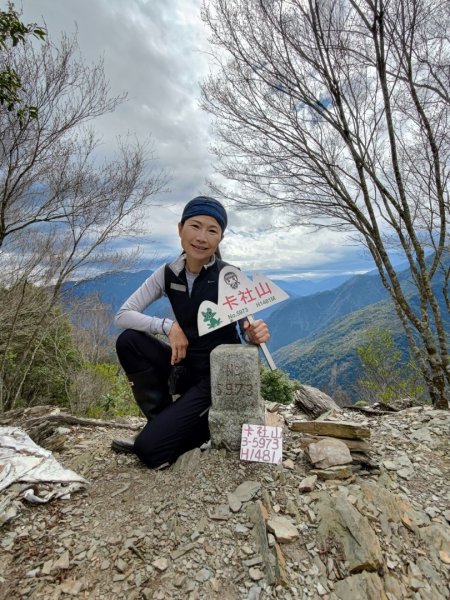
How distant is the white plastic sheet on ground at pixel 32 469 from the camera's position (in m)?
2.42

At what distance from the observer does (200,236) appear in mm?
2779

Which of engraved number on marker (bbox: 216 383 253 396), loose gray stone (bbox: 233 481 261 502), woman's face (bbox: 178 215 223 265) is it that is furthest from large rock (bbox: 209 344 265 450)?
woman's face (bbox: 178 215 223 265)

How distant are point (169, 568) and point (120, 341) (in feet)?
5.72

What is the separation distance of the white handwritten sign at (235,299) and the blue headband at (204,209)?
1.50ft

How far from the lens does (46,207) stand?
23.3 ft

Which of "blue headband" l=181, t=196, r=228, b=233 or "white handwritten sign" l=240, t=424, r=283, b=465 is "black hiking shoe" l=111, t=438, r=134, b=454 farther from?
→ "blue headband" l=181, t=196, r=228, b=233

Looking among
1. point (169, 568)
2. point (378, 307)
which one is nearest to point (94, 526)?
point (169, 568)

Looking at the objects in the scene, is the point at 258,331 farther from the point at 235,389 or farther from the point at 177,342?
the point at 177,342

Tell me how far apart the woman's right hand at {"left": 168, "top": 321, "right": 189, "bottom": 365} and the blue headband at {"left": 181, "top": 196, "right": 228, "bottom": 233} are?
38.6 inches

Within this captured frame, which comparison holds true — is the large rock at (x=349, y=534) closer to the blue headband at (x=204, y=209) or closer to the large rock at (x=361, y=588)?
the large rock at (x=361, y=588)

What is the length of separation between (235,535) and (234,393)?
38.2 inches

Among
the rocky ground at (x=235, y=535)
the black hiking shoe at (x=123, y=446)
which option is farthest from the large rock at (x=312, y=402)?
the black hiking shoe at (x=123, y=446)

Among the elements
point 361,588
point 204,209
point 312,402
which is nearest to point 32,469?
point 361,588

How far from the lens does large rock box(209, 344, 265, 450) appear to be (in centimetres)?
267
